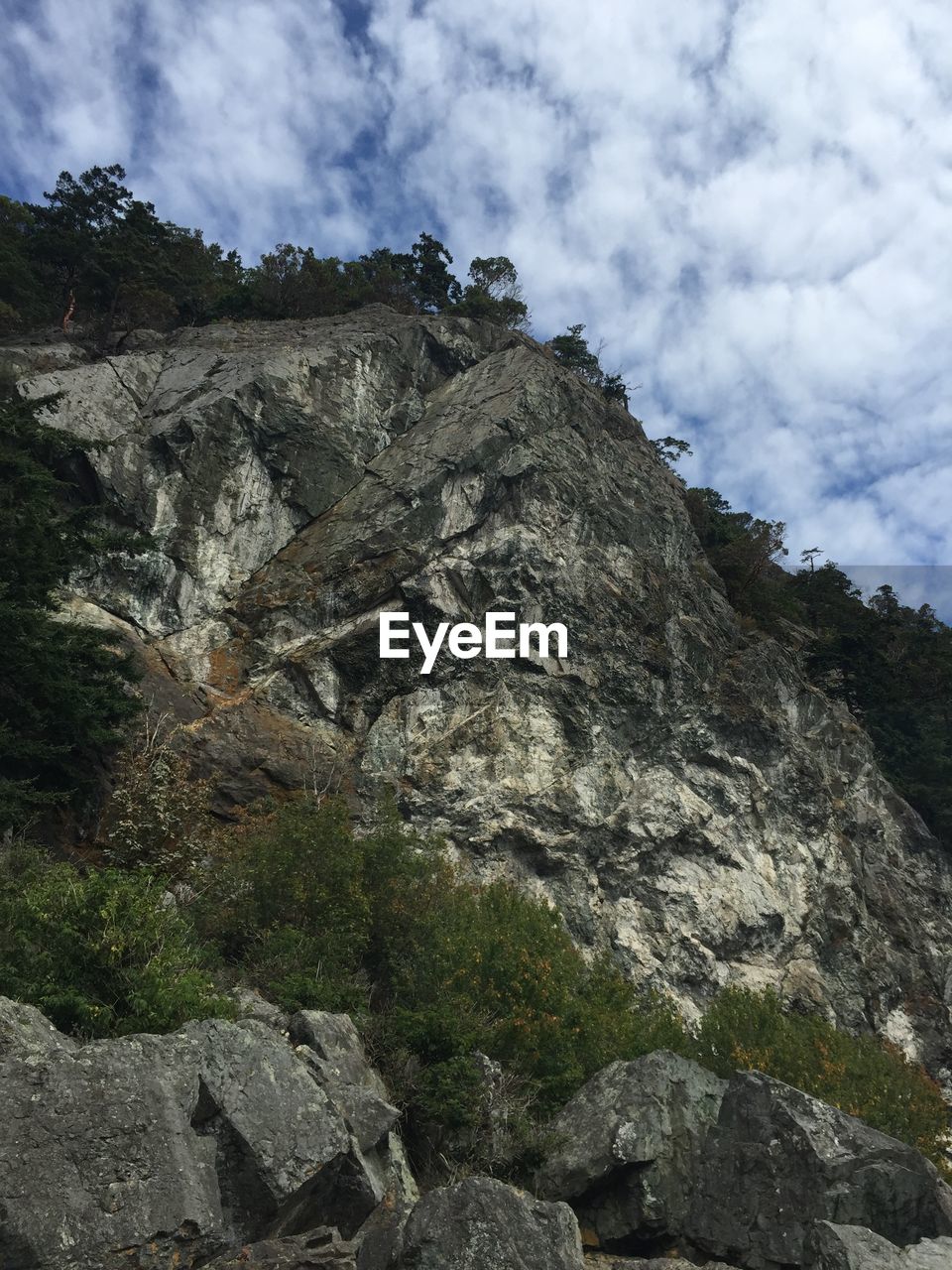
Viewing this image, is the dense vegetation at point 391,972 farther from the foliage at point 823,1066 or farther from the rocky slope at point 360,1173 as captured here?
the rocky slope at point 360,1173

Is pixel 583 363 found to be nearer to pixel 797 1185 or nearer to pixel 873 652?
pixel 873 652

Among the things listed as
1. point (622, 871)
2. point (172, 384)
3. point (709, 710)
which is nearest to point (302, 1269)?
point (622, 871)

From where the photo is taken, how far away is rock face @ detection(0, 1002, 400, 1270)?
7.88 meters

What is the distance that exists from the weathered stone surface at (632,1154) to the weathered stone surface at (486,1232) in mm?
3184

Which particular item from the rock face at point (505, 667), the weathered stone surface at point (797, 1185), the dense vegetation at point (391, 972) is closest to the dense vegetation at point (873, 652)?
the rock face at point (505, 667)

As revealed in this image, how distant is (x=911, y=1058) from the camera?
30750 mm

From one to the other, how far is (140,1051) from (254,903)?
382 inches

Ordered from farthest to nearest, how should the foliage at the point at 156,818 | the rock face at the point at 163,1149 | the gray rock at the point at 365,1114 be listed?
the foliage at the point at 156,818 < the gray rock at the point at 365,1114 < the rock face at the point at 163,1149

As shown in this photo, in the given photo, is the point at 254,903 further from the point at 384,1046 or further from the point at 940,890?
the point at 940,890

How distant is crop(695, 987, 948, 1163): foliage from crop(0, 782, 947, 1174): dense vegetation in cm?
5

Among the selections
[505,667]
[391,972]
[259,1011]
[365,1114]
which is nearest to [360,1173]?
[365,1114]

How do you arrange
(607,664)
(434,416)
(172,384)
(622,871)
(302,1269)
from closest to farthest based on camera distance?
(302,1269), (622,871), (607,664), (172,384), (434,416)

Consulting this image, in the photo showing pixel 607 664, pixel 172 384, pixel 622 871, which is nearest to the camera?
pixel 622 871

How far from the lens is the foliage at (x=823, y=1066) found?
60.1 feet
